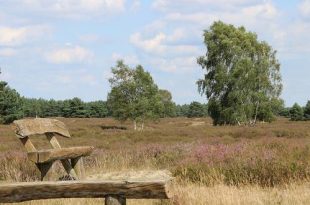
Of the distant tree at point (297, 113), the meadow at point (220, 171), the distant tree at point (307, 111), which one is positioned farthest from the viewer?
the distant tree at point (297, 113)

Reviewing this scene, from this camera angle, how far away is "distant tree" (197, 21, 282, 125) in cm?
5269

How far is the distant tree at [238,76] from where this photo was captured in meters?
52.7

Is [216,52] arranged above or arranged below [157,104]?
above

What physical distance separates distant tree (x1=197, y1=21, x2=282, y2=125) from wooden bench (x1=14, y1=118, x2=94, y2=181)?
4368 cm

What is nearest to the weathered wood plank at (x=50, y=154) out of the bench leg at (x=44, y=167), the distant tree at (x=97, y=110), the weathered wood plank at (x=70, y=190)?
Result: the bench leg at (x=44, y=167)

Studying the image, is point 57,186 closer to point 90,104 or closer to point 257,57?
point 257,57

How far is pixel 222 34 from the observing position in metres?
54.8

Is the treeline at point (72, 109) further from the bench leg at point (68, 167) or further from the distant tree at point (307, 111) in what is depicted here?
the bench leg at point (68, 167)

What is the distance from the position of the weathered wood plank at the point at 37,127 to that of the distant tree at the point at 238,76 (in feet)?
144

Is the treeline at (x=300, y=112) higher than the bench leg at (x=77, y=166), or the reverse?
the treeline at (x=300, y=112)

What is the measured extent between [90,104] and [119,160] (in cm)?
10491

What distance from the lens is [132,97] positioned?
62.3 m

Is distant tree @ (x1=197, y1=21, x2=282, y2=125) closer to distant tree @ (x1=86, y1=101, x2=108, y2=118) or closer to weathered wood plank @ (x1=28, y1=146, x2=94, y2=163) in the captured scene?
weathered wood plank @ (x1=28, y1=146, x2=94, y2=163)

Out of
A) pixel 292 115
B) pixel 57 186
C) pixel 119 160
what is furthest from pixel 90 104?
pixel 57 186
